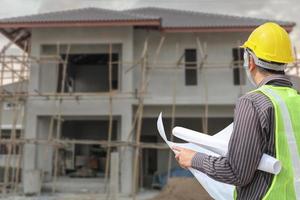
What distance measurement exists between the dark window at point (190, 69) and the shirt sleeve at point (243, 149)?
544 inches

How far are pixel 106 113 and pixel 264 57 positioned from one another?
13030 millimetres

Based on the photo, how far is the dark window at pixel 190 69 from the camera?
15.6 metres

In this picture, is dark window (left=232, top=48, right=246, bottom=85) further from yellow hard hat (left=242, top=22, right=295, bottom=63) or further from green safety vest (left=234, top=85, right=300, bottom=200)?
green safety vest (left=234, top=85, right=300, bottom=200)

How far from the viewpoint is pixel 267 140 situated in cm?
166

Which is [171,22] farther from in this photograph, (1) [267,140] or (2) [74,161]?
(1) [267,140]

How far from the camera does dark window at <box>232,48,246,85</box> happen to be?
1522cm

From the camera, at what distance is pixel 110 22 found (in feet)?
47.8

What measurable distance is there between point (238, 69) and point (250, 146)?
46.6 ft

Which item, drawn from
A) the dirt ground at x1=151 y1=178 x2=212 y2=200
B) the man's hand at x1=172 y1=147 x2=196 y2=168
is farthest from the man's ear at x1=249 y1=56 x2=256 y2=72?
the dirt ground at x1=151 y1=178 x2=212 y2=200

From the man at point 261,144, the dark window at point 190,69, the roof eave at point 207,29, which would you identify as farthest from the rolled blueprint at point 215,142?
the dark window at point 190,69

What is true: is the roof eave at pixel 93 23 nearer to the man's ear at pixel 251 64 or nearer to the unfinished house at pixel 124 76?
the unfinished house at pixel 124 76

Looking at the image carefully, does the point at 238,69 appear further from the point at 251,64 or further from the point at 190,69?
the point at 251,64

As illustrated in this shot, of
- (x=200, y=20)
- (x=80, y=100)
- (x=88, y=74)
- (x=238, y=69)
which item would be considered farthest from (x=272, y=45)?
(x=88, y=74)

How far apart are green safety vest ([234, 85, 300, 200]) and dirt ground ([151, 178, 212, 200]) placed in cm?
939
